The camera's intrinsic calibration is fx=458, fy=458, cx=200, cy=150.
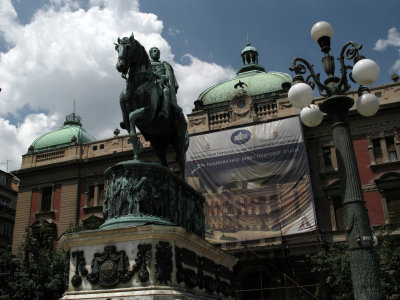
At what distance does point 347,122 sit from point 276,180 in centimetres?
1980

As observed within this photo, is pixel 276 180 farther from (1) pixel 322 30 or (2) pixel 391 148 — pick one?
(1) pixel 322 30

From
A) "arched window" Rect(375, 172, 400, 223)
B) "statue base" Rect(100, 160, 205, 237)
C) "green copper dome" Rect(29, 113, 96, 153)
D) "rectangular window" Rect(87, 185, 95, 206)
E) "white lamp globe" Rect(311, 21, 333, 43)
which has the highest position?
"green copper dome" Rect(29, 113, 96, 153)

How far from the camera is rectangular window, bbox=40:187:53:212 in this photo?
1347 inches

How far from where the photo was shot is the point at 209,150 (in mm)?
29250

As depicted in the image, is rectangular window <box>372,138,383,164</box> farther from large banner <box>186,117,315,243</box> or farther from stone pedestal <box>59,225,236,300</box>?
stone pedestal <box>59,225,236,300</box>

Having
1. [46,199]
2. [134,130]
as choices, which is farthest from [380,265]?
[46,199]

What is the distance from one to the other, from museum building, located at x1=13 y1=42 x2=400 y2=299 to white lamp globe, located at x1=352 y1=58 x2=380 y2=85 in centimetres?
1762

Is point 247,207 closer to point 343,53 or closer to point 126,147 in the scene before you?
point 126,147

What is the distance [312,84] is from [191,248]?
4.00 meters

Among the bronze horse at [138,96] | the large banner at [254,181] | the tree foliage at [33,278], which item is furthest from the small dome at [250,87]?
the bronze horse at [138,96]

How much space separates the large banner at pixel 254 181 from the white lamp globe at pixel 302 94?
59.7 feet

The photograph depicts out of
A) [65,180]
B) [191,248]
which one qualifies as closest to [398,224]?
[191,248]

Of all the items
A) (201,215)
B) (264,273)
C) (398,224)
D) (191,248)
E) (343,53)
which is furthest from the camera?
(264,273)

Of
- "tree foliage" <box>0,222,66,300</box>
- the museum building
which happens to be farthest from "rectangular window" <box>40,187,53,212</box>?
"tree foliage" <box>0,222,66,300</box>
